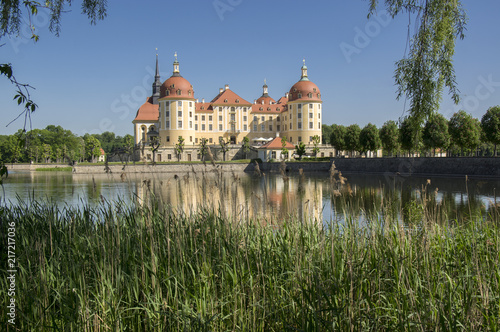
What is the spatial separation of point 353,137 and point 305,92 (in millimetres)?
19542

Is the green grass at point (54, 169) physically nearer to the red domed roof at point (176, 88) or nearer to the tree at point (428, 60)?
the red domed roof at point (176, 88)

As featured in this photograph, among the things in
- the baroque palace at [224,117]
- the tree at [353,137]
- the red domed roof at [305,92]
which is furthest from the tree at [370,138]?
the red domed roof at [305,92]

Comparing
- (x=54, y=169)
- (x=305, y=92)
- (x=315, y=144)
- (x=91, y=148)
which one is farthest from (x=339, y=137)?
(x=91, y=148)

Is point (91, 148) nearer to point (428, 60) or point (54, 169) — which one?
point (54, 169)

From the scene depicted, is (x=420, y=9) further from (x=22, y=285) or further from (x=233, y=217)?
(x=22, y=285)

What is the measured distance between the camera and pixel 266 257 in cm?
407

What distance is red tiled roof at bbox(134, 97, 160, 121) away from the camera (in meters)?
73.2

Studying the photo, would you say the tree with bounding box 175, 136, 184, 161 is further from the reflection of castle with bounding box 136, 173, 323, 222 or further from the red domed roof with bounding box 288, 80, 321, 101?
the reflection of castle with bounding box 136, 173, 323, 222

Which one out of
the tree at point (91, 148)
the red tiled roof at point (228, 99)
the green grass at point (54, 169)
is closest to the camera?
the green grass at point (54, 169)

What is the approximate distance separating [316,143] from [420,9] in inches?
2487

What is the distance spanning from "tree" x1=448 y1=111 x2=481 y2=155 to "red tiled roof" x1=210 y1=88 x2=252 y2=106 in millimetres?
42339

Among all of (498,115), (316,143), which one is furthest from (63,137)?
(498,115)

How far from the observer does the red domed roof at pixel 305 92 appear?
70.8 meters

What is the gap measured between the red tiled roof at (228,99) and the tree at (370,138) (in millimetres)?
28175
